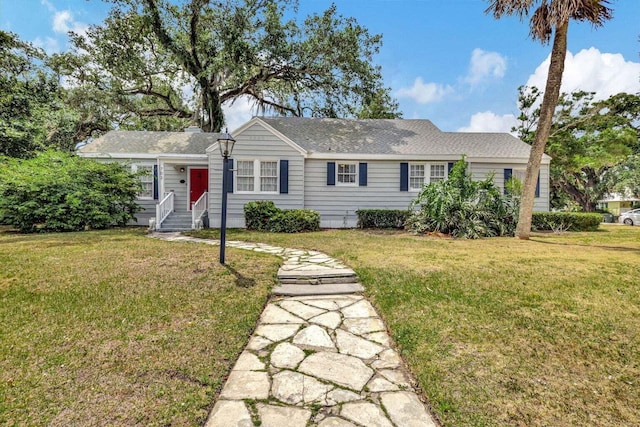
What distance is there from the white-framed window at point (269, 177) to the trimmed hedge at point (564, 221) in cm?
1040

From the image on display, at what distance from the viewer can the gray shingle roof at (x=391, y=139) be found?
13203 mm

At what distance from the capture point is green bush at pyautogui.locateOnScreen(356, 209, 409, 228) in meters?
12.0

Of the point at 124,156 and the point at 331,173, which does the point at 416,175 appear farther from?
the point at 124,156

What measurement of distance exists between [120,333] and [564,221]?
14872 mm

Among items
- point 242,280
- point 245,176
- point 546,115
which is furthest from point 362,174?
point 242,280

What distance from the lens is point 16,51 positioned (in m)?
14.7

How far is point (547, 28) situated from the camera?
8.96 metres

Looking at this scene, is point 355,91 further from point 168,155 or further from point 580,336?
point 580,336

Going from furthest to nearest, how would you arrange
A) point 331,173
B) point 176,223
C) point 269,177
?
1. point 331,173
2. point 269,177
3. point 176,223

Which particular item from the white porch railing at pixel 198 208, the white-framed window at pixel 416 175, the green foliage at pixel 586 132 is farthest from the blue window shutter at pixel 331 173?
the green foliage at pixel 586 132

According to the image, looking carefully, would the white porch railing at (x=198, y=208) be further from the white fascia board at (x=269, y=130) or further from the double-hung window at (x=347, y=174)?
the double-hung window at (x=347, y=174)

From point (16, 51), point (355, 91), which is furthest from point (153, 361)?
point (16, 51)

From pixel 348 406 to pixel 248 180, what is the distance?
419 inches

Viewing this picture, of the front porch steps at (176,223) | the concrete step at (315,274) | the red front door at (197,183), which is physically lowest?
the concrete step at (315,274)
